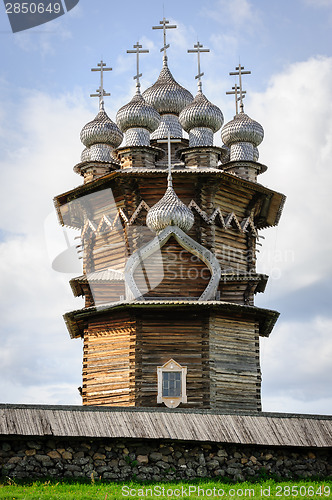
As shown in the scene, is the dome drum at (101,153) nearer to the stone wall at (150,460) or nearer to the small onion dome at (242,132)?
the small onion dome at (242,132)

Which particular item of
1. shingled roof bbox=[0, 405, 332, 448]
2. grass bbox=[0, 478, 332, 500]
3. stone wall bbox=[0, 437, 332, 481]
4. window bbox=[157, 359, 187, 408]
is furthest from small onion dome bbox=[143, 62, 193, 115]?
grass bbox=[0, 478, 332, 500]

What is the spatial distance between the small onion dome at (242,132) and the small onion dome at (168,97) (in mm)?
1487

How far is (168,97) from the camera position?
65.1ft

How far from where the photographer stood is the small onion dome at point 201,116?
1814cm

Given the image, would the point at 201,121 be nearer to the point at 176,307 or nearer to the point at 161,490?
the point at 176,307

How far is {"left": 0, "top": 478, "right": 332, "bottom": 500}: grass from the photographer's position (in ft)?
32.1

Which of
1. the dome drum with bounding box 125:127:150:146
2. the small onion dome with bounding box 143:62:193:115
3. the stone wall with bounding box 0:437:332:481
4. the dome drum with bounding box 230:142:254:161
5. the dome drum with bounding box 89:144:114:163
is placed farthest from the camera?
the small onion dome with bounding box 143:62:193:115

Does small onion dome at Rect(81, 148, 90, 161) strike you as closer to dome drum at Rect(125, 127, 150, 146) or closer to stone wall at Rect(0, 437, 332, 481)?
dome drum at Rect(125, 127, 150, 146)

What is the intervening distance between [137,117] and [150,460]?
30.3ft

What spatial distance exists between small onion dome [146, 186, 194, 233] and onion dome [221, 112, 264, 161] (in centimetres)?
348

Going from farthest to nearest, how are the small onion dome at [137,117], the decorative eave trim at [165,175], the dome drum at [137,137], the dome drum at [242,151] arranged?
the dome drum at [242,151]
the small onion dome at [137,117]
the dome drum at [137,137]
the decorative eave trim at [165,175]

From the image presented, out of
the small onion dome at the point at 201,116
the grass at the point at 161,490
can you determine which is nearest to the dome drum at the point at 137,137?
the small onion dome at the point at 201,116

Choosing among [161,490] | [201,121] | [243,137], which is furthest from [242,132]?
[161,490]

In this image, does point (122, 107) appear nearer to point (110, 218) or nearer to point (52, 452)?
point (110, 218)
